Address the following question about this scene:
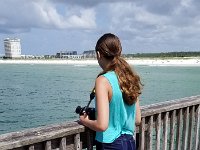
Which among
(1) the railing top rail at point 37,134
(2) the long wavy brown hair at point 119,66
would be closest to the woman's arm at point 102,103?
(2) the long wavy brown hair at point 119,66

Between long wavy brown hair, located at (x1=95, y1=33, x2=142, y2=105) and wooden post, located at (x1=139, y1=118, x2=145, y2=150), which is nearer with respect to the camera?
long wavy brown hair, located at (x1=95, y1=33, x2=142, y2=105)

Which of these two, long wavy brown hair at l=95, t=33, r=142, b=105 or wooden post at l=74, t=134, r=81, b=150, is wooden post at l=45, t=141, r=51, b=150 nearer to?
wooden post at l=74, t=134, r=81, b=150

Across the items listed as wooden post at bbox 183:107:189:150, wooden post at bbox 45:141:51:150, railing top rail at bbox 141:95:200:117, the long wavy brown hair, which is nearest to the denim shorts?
the long wavy brown hair

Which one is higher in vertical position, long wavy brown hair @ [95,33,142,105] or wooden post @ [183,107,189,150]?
long wavy brown hair @ [95,33,142,105]

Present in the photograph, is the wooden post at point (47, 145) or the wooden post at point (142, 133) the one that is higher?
the wooden post at point (47, 145)

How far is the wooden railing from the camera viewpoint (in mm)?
2529

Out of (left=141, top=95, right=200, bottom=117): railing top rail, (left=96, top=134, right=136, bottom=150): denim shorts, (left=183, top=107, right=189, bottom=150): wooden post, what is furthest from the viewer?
(left=183, top=107, right=189, bottom=150): wooden post

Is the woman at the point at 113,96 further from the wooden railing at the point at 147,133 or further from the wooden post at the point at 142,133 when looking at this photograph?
the wooden post at the point at 142,133

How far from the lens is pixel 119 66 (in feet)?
8.81

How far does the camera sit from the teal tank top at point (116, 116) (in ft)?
8.61

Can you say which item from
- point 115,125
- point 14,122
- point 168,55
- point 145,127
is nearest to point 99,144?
point 115,125

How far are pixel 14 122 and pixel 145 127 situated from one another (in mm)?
17523

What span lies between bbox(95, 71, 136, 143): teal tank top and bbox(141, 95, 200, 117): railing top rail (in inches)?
26.8

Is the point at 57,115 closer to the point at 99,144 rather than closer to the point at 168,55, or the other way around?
the point at 99,144
